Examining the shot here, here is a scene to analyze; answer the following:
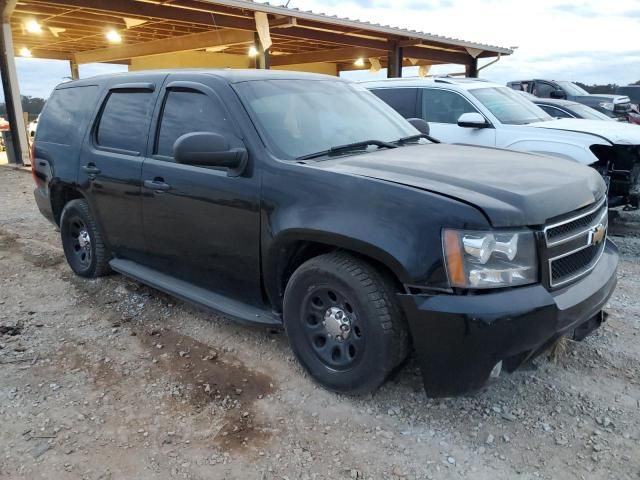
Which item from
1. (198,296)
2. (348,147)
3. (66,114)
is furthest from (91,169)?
(348,147)

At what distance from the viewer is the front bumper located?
7.59ft

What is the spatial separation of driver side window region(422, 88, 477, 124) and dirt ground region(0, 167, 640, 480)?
410 centimetres

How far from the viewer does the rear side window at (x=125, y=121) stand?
152 inches

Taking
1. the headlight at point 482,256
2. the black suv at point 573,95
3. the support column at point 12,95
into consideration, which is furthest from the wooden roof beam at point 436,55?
the headlight at point 482,256

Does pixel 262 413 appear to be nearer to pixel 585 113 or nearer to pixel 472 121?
pixel 472 121

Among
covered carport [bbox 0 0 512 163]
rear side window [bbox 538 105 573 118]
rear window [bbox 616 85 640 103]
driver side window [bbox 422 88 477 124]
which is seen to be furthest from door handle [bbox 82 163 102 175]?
rear window [bbox 616 85 640 103]

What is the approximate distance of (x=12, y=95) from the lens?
507 inches

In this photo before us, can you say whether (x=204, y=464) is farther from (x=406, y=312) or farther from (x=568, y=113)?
(x=568, y=113)

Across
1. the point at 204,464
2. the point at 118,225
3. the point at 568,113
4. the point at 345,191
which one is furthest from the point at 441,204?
the point at 568,113

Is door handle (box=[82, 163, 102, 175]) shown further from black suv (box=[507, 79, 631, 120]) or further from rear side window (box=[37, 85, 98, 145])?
black suv (box=[507, 79, 631, 120])

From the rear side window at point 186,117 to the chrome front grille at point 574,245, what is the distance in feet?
6.49

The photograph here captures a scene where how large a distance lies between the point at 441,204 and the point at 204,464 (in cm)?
163

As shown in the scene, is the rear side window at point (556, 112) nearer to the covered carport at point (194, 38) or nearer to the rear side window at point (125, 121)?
the covered carport at point (194, 38)

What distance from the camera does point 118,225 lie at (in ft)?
13.6
